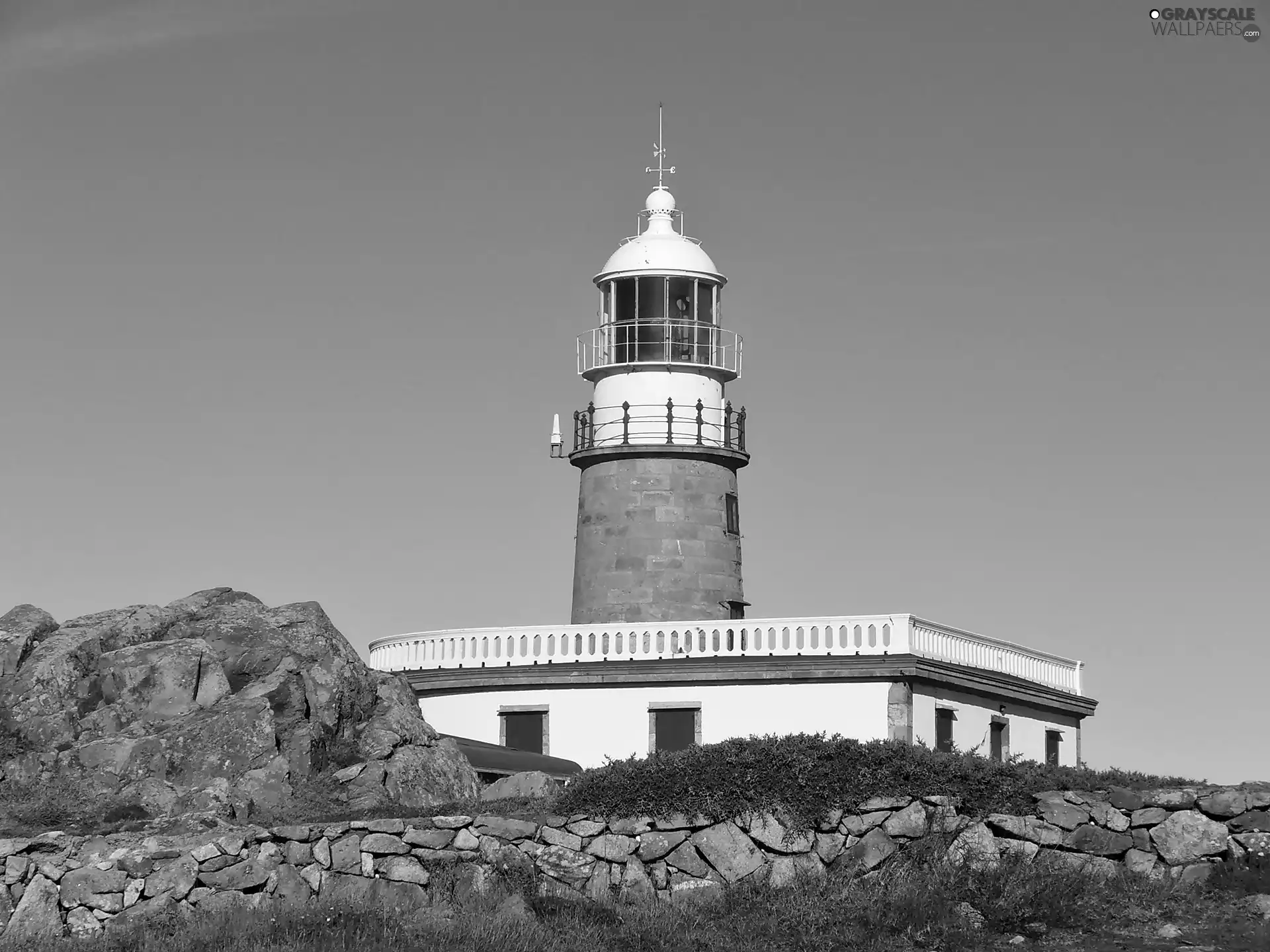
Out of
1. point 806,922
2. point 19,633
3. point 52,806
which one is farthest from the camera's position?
point 19,633

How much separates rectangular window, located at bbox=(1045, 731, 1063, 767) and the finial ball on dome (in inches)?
550

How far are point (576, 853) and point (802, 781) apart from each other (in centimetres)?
275

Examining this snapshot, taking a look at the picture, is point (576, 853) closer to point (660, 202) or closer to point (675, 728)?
point (675, 728)

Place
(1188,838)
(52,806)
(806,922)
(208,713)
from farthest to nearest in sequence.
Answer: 1. (208,713)
2. (52,806)
3. (1188,838)
4. (806,922)

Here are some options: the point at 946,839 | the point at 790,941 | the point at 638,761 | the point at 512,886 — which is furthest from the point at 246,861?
the point at 946,839

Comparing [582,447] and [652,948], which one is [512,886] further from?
[582,447]

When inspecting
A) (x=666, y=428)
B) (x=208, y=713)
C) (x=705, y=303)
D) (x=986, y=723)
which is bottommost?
(x=208, y=713)

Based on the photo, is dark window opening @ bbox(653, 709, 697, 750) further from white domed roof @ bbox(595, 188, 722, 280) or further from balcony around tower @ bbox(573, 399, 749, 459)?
white domed roof @ bbox(595, 188, 722, 280)

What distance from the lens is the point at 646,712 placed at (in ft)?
125

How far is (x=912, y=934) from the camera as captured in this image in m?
20.7

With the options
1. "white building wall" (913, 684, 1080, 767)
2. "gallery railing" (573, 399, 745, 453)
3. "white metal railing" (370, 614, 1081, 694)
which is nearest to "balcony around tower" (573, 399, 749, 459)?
"gallery railing" (573, 399, 745, 453)

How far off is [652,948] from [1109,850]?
5.68 meters

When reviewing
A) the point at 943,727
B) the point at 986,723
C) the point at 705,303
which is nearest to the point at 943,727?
the point at 943,727

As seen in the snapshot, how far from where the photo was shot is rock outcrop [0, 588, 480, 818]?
88.8 feet
